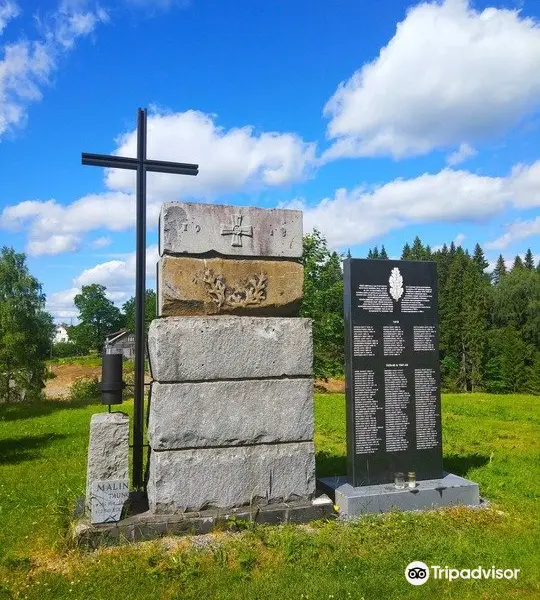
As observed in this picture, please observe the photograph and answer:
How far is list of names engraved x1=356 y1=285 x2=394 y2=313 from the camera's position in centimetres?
609

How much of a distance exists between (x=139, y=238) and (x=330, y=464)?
447cm

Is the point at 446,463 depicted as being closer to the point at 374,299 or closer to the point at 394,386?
the point at 394,386

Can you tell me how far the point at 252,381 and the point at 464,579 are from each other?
2523 mm

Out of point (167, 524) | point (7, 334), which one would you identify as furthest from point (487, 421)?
point (7, 334)

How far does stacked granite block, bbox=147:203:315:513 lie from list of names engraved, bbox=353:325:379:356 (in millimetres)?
802

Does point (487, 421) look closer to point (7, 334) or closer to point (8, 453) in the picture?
point (8, 453)

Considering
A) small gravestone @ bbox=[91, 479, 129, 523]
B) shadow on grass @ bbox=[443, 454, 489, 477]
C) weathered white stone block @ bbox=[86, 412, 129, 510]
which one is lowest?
shadow on grass @ bbox=[443, 454, 489, 477]

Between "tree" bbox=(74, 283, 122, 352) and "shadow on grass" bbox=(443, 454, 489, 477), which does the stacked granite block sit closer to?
"shadow on grass" bbox=(443, 454, 489, 477)

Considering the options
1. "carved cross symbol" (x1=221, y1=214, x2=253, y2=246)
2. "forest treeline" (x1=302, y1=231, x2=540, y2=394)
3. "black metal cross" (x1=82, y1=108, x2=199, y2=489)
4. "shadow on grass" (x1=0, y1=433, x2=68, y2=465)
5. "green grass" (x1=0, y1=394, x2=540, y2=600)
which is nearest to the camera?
"green grass" (x1=0, y1=394, x2=540, y2=600)

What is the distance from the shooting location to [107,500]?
15.4 ft

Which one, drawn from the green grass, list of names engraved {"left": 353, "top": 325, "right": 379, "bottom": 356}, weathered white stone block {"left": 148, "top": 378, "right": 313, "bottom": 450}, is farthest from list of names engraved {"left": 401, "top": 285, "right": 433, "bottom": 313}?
the green grass

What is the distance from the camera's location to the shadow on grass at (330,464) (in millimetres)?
7215

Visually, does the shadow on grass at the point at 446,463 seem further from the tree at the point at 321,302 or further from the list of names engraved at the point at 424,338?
the tree at the point at 321,302

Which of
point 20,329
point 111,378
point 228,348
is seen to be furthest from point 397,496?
point 20,329
